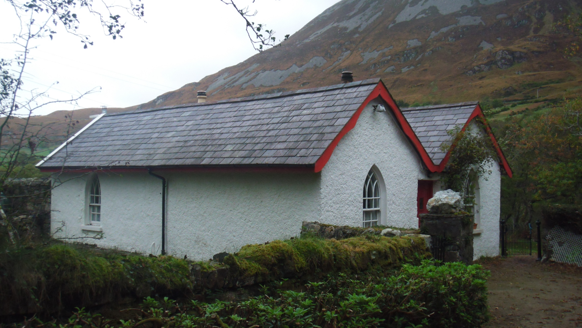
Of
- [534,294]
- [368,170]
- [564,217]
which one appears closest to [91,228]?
[368,170]

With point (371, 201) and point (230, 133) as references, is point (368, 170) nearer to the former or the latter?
point (371, 201)

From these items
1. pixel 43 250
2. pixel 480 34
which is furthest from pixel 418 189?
pixel 480 34

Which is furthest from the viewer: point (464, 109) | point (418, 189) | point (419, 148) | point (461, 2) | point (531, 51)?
point (461, 2)

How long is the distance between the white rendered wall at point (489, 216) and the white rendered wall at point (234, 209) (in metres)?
7.56

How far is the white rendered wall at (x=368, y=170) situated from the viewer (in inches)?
397

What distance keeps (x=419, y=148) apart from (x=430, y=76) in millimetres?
91888

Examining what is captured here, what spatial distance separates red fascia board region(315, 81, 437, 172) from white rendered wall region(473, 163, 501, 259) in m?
3.29

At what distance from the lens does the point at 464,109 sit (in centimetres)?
1516

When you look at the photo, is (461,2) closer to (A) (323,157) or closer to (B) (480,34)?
(B) (480,34)

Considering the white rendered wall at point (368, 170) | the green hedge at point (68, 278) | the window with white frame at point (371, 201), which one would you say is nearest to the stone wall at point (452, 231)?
the white rendered wall at point (368, 170)

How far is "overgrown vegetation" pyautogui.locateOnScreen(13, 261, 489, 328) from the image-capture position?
12.6 ft

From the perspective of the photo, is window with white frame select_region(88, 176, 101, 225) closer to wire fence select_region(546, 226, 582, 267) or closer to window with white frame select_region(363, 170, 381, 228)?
window with white frame select_region(363, 170, 381, 228)

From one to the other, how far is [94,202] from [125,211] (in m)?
1.99

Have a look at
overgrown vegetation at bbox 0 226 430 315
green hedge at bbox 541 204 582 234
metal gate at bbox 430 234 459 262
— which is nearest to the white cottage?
green hedge at bbox 541 204 582 234
